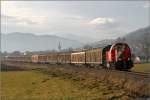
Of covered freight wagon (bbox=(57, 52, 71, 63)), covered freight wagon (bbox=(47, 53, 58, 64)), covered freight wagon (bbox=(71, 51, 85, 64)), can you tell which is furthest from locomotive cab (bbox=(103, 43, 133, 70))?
covered freight wagon (bbox=(47, 53, 58, 64))

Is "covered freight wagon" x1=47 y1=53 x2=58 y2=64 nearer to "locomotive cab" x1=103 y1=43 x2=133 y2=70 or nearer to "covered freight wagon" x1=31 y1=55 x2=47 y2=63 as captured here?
"covered freight wagon" x1=31 y1=55 x2=47 y2=63

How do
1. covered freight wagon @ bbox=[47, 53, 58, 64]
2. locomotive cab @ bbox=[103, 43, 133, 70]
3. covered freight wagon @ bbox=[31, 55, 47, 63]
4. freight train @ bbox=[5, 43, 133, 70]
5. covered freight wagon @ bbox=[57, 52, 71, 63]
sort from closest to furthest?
1. locomotive cab @ bbox=[103, 43, 133, 70]
2. freight train @ bbox=[5, 43, 133, 70]
3. covered freight wagon @ bbox=[57, 52, 71, 63]
4. covered freight wagon @ bbox=[47, 53, 58, 64]
5. covered freight wagon @ bbox=[31, 55, 47, 63]

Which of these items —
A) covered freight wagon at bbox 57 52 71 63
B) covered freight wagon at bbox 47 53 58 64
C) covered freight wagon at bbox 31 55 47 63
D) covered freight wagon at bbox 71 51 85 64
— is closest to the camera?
covered freight wagon at bbox 71 51 85 64

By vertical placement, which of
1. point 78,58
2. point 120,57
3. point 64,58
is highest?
point 64,58

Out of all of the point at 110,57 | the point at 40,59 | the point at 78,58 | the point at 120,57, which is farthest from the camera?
the point at 40,59

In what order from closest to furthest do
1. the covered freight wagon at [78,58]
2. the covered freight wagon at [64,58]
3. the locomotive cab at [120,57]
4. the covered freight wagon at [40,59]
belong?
the locomotive cab at [120,57] < the covered freight wagon at [78,58] < the covered freight wagon at [64,58] < the covered freight wagon at [40,59]

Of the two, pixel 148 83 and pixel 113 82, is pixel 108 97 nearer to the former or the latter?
pixel 148 83

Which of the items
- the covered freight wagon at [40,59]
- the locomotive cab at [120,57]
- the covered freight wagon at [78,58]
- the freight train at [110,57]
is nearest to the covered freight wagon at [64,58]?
the covered freight wagon at [78,58]

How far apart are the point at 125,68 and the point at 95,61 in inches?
458

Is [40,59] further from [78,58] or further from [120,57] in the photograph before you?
[120,57]

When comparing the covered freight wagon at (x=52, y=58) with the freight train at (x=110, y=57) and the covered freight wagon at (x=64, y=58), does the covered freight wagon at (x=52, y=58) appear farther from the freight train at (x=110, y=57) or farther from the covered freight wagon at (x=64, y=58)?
the freight train at (x=110, y=57)

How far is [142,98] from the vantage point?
2406 centimetres

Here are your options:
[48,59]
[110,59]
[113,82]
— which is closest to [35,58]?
[48,59]

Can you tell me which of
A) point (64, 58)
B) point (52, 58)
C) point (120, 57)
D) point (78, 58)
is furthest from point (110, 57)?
point (52, 58)
